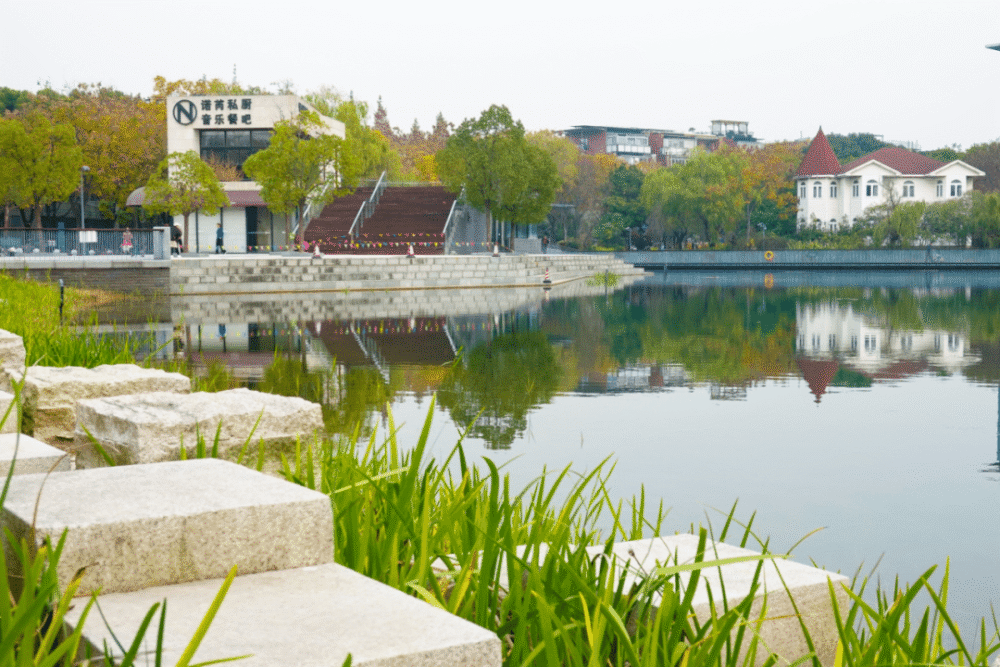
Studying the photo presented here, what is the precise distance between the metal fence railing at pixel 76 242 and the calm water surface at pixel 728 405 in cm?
1516

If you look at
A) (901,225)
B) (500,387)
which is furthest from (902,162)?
(500,387)

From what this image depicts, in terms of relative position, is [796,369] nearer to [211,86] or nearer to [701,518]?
[701,518]

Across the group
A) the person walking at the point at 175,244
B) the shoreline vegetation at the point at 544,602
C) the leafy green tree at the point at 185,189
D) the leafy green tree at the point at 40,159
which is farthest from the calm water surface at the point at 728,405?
the leafy green tree at the point at 40,159

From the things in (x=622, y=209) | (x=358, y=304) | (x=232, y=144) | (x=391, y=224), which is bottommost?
(x=358, y=304)

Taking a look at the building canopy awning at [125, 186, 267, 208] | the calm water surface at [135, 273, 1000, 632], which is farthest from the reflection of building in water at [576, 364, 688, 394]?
the building canopy awning at [125, 186, 267, 208]

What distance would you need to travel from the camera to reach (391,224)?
49.2m

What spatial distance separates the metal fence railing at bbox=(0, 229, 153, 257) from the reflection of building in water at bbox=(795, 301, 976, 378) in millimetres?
20801

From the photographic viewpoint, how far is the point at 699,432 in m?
8.97

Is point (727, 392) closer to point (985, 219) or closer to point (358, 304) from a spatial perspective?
point (358, 304)

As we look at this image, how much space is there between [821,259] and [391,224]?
2448cm

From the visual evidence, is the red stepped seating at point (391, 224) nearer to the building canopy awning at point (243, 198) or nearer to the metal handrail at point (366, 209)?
the metal handrail at point (366, 209)

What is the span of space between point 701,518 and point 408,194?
158 ft

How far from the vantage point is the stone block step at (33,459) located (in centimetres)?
332

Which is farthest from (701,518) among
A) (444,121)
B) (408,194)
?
(444,121)
